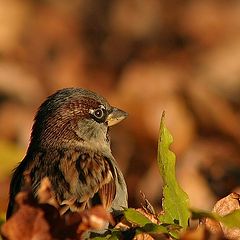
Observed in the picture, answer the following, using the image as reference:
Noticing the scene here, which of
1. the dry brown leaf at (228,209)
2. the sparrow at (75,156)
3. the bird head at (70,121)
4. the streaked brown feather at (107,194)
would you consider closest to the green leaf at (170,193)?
the dry brown leaf at (228,209)

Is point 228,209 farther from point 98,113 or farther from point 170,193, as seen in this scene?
point 98,113

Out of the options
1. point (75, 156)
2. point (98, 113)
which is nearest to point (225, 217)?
point (75, 156)

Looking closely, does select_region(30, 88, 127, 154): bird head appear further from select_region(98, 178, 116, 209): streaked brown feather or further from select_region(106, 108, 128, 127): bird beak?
select_region(98, 178, 116, 209): streaked brown feather

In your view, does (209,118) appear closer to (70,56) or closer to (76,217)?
(70,56)

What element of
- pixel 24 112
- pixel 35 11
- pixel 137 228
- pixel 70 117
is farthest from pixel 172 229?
pixel 35 11

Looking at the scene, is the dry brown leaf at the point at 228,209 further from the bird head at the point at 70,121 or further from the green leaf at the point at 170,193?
the bird head at the point at 70,121

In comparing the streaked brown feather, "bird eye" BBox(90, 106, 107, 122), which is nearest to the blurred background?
"bird eye" BBox(90, 106, 107, 122)
